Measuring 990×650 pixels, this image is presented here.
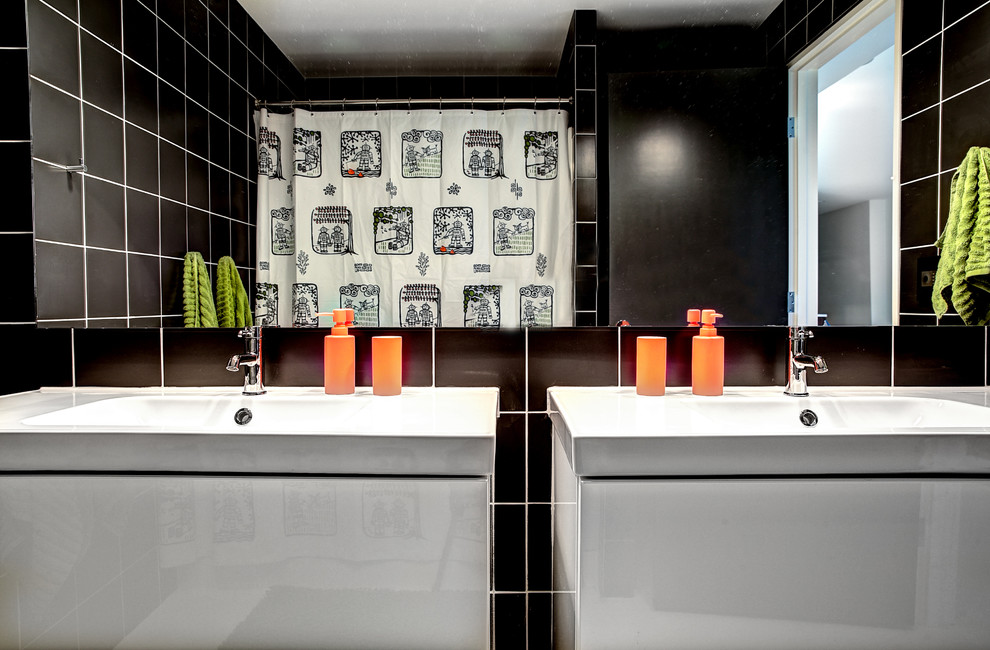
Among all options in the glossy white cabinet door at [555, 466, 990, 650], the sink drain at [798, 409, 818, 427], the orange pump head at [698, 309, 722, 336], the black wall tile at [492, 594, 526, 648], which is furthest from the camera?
the black wall tile at [492, 594, 526, 648]

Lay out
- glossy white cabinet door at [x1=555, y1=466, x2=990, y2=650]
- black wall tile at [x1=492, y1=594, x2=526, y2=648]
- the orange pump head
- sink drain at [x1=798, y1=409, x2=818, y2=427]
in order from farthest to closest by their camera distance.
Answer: black wall tile at [x1=492, y1=594, x2=526, y2=648] → the orange pump head → sink drain at [x1=798, y1=409, x2=818, y2=427] → glossy white cabinet door at [x1=555, y1=466, x2=990, y2=650]

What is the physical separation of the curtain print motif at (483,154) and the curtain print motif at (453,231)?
3.8 inches

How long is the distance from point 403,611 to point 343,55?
47.6 inches

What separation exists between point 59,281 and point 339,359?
704mm

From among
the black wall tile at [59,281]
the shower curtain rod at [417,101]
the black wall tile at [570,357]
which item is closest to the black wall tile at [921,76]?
the shower curtain rod at [417,101]

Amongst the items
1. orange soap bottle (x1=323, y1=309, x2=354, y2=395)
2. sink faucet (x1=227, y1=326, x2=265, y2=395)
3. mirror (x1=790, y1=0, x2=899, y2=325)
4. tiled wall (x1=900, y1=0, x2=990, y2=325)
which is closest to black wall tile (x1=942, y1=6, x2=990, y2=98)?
tiled wall (x1=900, y1=0, x2=990, y2=325)

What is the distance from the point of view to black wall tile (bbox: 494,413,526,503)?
1.31 m

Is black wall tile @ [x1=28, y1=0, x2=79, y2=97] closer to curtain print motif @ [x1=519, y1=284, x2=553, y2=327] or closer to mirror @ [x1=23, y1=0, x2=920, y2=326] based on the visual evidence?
mirror @ [x1=23, y1=0, x2=920, y2=326]

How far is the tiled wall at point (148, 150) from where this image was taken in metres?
A: 1.28

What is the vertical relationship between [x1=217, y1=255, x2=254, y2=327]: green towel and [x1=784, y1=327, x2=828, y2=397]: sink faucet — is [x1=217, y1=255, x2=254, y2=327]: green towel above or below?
above

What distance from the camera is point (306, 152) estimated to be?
1.30 metres

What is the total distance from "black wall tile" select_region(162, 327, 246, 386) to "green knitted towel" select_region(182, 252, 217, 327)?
2 cm

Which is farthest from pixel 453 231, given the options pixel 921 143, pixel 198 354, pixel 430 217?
pixel 921 143

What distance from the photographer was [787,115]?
129cm
